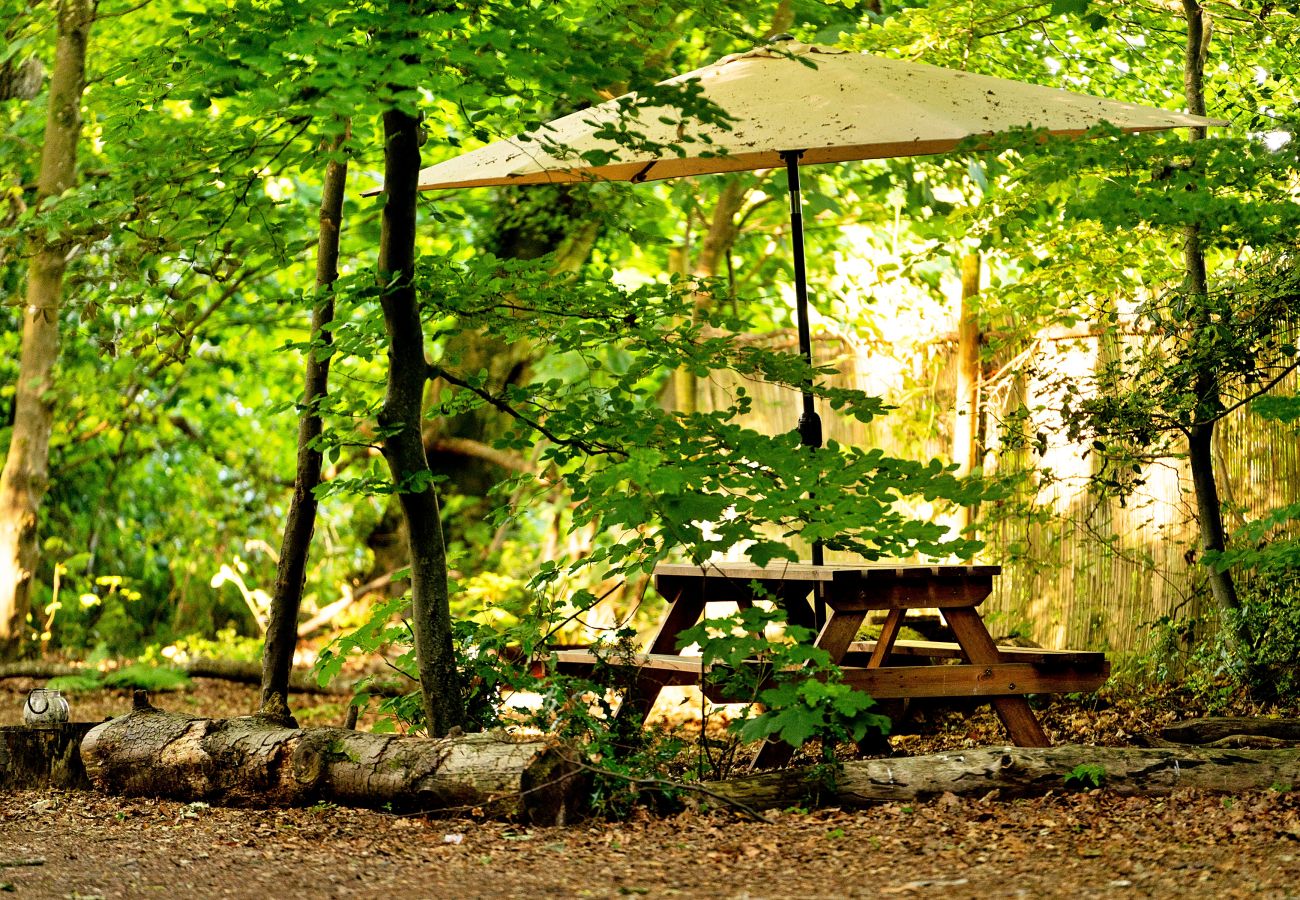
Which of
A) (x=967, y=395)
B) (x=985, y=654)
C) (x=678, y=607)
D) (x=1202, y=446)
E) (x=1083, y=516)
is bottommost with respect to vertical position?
(x=985, y=654)

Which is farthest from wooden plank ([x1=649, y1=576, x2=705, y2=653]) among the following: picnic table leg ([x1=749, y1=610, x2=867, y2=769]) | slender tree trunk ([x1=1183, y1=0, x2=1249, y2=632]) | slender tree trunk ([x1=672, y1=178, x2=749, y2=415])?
slender tree trunk ([x1=672, y1=178, x2=749, y2=415])

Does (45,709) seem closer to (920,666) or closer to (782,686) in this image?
(782,686)

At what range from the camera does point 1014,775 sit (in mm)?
3936

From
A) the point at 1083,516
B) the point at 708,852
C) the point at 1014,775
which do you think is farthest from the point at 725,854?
the point at 1083,516

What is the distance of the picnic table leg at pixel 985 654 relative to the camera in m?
4.54

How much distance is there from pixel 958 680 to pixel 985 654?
5.8 inches

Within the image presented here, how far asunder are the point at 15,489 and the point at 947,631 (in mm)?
6182

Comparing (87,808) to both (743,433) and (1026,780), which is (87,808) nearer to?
(743,433)

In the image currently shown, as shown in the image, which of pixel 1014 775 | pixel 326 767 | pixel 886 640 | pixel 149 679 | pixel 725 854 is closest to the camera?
pixel 725 854

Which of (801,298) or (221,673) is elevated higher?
(801,298)

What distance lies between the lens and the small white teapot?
198 inches

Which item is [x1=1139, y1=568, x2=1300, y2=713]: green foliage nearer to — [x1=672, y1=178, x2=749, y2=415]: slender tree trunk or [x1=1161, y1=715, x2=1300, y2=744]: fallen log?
[x1=1161, y1=715, x2=1300, y2=744]: fallen log

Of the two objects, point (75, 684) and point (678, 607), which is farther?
point (75, 684)

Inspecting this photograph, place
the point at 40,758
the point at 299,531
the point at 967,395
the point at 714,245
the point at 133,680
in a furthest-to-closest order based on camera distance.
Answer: the point at 714,245 → the point at 133,680 → the point at 967,395 → the point at 299,531 → the point at 40,758
